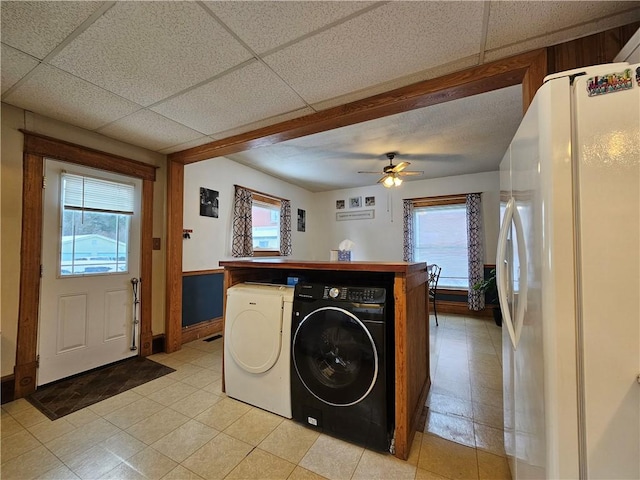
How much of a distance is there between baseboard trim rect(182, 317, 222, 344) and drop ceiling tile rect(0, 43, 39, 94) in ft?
9.10

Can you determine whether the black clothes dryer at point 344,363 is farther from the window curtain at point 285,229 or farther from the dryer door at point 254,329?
the window curtain at point 285,229

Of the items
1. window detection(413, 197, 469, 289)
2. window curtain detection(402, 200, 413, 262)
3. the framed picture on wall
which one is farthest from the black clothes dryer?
window detection(413, 197, 469, 289)

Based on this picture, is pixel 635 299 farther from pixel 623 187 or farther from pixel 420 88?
pixel 420 88

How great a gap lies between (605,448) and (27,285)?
3596 millimetres

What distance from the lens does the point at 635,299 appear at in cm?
70

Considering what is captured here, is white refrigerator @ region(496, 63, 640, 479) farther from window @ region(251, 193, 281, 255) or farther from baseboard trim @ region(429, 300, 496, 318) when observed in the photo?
Answer: baseboard trim @ region(429, 300, 496, 318)

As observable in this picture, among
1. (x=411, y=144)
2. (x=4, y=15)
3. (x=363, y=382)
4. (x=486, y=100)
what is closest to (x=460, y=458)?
(x=363, y=382)

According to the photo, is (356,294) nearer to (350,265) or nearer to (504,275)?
(350,265)

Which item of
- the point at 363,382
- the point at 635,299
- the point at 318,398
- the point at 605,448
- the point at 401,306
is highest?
the point at 635,299

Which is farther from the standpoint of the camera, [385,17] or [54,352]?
[54,352]

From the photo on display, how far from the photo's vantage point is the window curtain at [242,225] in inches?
161

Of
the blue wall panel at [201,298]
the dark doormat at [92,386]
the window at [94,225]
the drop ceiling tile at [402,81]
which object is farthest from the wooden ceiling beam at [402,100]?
the dark doormat at [92,386]

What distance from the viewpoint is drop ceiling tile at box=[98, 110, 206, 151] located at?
243 centimetres

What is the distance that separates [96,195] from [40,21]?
5.49 ft
